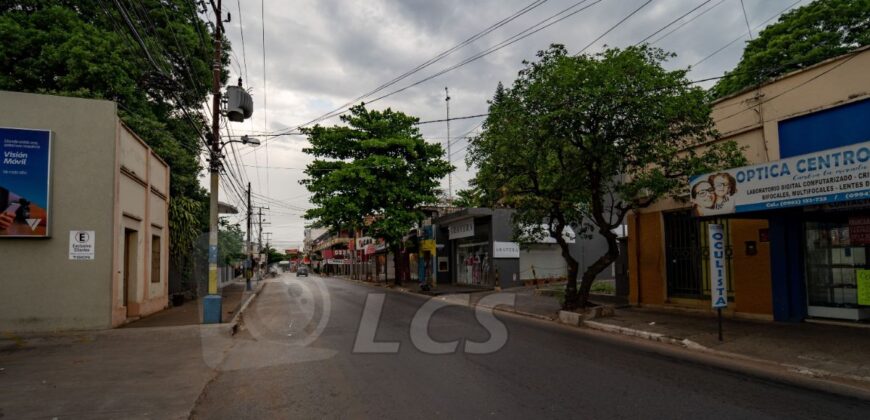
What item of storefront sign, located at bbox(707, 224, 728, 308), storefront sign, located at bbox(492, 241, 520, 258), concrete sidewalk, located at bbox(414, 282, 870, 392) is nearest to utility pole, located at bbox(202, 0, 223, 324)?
concrete sidewalk, located at bbox(414, 282, 870, 392)

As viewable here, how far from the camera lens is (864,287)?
10.1 metres

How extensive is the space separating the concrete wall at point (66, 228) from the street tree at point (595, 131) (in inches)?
410

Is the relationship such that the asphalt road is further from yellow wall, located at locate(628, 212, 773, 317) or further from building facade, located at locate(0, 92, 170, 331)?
building facade, located at locate(0, 92, 170, 331)

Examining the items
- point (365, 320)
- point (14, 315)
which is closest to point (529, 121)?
point (365, 320)

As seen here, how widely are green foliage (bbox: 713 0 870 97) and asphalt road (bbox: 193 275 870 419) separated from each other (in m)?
19.8

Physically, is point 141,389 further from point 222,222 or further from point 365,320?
point 222,222

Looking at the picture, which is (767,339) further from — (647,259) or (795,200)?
(647,259)

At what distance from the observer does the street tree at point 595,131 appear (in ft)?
41.4

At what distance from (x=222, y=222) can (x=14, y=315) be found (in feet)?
69.0

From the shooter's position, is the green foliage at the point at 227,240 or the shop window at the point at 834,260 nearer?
the shop window at the point at 834,260

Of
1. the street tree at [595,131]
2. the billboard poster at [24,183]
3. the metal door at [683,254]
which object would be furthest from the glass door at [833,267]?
the billboard poster at [24,183]

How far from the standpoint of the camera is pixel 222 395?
6914 millimetres

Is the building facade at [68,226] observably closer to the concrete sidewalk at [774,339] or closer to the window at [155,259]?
the window at [155,259]

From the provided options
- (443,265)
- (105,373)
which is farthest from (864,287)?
(443,265)
